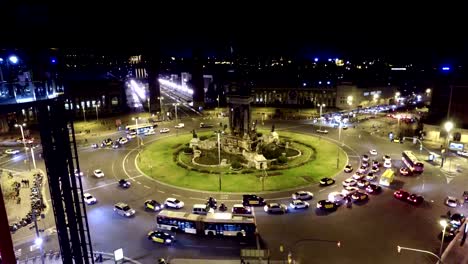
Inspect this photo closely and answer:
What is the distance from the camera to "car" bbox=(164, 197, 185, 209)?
50531mm

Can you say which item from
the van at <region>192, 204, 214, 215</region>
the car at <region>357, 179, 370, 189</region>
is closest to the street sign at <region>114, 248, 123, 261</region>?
the van at <region>192, 204, 214, 215</region>

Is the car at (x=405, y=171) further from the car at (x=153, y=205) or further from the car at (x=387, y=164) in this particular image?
the car at (x=153, y=205)

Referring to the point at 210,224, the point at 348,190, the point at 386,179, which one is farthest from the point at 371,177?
the point at 210,224

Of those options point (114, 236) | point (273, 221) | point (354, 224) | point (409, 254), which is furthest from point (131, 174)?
point (409, 254)

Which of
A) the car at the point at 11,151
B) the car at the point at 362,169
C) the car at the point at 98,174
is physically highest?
the car at the point at 11,151

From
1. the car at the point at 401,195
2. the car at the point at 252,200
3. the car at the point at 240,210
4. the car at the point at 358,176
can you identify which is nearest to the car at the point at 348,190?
the car at the point at 358,176

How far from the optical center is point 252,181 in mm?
61406

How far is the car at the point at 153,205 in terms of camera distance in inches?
1965

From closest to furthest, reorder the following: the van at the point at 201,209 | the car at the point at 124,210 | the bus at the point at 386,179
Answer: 1. the car at the point at 124,210
2. the van at the point at 201,209
3. the bus at the point at 386,179

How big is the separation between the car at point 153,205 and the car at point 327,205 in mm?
25560

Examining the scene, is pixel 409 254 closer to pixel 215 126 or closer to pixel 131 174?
pixel 131 174

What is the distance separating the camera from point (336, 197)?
53.1m

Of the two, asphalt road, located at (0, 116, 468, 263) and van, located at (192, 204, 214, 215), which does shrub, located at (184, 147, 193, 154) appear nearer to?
asphalt road, located at (0, 116, 468, 263)

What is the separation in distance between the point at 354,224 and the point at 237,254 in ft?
58.6
